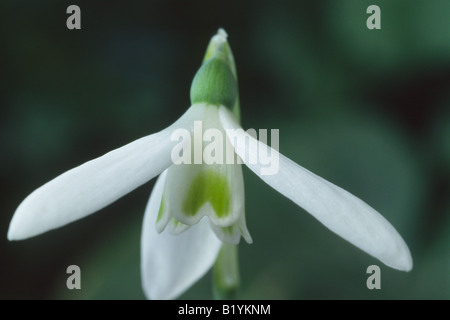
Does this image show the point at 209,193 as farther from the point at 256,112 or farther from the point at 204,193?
the point at 256,112

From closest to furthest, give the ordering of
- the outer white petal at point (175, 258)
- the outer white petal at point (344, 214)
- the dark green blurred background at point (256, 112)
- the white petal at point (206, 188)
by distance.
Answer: the outer white petal at point (344, 214), the white petal at point (206, 188), the outer white petal at point (175, 258), the dark green blurred background at point (256, 112)

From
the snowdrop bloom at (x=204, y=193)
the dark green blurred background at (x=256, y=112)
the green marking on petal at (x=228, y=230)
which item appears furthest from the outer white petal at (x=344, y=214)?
the dark green blurred background at (x=256, y=112)

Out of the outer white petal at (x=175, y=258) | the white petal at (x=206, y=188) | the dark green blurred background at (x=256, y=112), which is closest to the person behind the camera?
the white petal at (x=206, y=188)

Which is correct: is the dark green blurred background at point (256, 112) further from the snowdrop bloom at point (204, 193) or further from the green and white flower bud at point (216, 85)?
the green and white flower bud at point (216, 85)

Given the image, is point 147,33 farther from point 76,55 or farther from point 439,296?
point 439,296

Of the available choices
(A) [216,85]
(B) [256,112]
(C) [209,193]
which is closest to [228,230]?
(C) [209,193]

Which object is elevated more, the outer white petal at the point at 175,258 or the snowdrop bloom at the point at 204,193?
the snowdrop bloom at the point at 204,193

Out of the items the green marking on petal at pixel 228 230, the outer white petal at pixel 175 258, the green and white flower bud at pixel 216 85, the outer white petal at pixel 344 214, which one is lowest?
the outer white petal at pixel 175 258

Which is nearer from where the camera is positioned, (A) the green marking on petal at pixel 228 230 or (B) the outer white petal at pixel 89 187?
(B) the outer white petal at pixel 89 187
